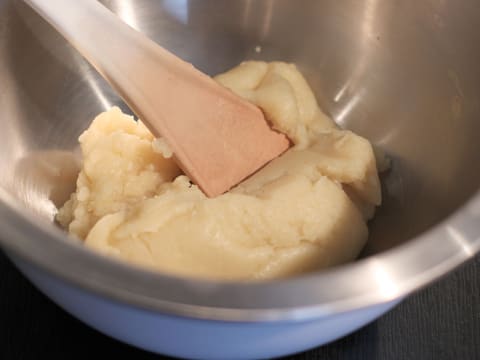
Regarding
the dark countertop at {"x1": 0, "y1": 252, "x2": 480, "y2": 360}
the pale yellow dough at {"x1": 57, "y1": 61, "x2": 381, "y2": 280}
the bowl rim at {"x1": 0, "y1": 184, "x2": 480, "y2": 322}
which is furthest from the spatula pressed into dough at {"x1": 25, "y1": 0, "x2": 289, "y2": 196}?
the bowl rim at {"x1": 0, "y1": 184, "x2": 480, "y2": 322}

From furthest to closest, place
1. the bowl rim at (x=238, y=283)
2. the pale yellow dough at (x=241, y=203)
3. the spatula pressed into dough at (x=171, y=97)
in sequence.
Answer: the spatula pressed into dough at (x=171, y=97)
the pale yellow dough at (x=241, y=203)
the bowl rim at (x=238, y=283)

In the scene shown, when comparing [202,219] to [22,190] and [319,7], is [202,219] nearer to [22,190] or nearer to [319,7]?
[22,190]

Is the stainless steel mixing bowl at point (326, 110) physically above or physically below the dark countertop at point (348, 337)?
above

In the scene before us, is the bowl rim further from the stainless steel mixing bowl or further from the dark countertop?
the dark countertop


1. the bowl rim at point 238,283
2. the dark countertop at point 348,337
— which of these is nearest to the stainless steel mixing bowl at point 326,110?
the bowl rim at point 238,283

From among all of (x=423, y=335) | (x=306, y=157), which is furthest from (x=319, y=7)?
(x=423, y=335)

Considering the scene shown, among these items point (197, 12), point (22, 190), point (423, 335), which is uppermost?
point (197, 12)

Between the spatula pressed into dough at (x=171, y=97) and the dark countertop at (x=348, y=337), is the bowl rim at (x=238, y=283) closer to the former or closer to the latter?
the dark countertop at (x=348, y=337)

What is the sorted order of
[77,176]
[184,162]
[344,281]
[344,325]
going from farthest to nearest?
[77,176]
[184,162]
[344,325]
[344,281]

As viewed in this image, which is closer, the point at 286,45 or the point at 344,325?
the point at 344,325
